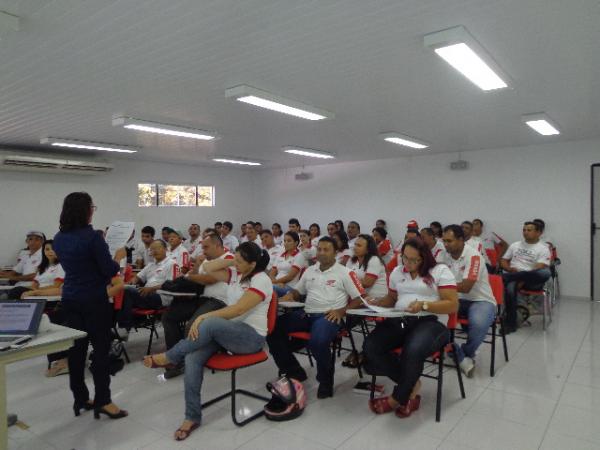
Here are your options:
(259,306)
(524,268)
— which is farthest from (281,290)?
(524,268)

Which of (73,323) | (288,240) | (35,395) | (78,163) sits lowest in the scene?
(35,395)

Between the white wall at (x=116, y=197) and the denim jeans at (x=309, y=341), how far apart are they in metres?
6.27

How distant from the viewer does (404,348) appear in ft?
9.42

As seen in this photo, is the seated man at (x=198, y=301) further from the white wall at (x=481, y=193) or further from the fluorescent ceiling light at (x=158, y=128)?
the white wall at (x=481, y=193)

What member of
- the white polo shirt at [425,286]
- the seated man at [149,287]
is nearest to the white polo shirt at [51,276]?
the seated man at [149,287]

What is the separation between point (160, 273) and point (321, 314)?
2049 mm

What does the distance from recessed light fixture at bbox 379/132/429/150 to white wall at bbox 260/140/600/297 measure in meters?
1.37

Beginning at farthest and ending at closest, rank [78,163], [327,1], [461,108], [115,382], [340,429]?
[78,163] < [461,108] < [115,382] < [340,429] < [327,1]

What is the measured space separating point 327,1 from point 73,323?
8.40 ft

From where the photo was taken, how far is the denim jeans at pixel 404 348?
2.81 m

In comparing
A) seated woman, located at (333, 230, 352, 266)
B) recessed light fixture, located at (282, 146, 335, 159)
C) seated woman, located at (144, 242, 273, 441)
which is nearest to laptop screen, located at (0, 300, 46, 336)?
seated woman, located at (144, 242, 273, 441)

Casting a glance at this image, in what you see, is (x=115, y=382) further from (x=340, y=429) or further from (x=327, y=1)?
(x=327, y=1)

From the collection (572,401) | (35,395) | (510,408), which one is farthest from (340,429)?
(35,395)

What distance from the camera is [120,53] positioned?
3.02 metres
